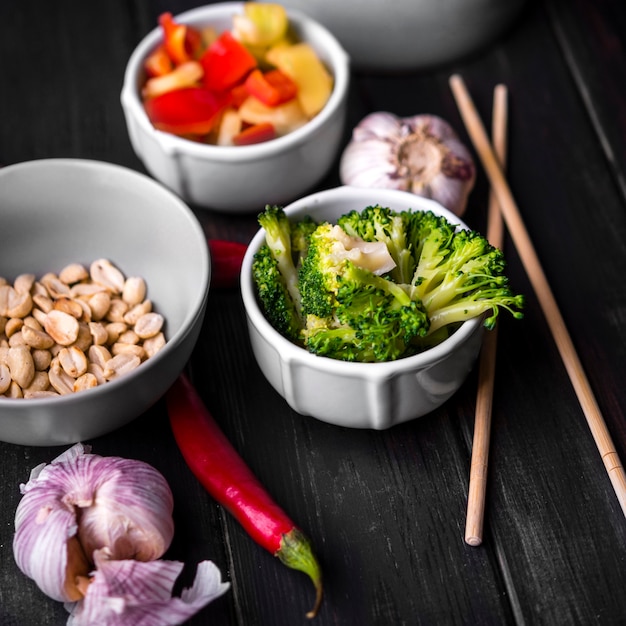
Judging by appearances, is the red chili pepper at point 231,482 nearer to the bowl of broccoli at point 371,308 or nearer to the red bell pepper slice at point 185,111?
the bowl of broccoli at point 371,308

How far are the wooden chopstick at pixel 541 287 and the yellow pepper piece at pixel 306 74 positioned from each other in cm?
33

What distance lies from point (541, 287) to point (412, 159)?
13.5 inches

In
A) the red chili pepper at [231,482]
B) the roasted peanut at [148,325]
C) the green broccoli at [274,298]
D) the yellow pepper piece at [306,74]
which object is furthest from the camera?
the yellow pepper piece at [306,74]

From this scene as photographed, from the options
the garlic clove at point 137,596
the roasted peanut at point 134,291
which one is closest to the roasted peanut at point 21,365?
the roasted peanut at point 134,291

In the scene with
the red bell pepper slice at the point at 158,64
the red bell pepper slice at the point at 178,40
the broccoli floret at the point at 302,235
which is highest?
the red bell pepper slice at the point at 178,40

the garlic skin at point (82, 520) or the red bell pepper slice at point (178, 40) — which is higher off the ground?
the red bell pepper slice at point (178, 40)

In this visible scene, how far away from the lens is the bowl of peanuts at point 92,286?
4.64 feet

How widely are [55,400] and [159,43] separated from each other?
86cm

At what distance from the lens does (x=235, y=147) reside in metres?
1.71

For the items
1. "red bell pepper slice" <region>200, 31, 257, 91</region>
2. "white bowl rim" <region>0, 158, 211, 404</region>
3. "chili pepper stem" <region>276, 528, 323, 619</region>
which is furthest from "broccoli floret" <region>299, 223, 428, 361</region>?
"red bell pepper slice" <region>200, 31, 257, 91</region>

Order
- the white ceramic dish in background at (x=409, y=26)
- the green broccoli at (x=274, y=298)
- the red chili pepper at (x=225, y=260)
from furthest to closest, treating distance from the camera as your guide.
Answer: the white ceramic dish in background at (x=409, y=26) < the red chili pepper at (x=225, y=260) < the green broccoli at (x=274, y=298)

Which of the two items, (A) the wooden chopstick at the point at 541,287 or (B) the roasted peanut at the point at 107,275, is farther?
(B) the roasted peanut at the point at 107,275

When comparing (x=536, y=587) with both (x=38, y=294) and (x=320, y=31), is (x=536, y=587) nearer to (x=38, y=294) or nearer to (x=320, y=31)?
(x=38, y=294)

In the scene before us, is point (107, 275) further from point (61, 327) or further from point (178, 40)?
point (178, 40)
